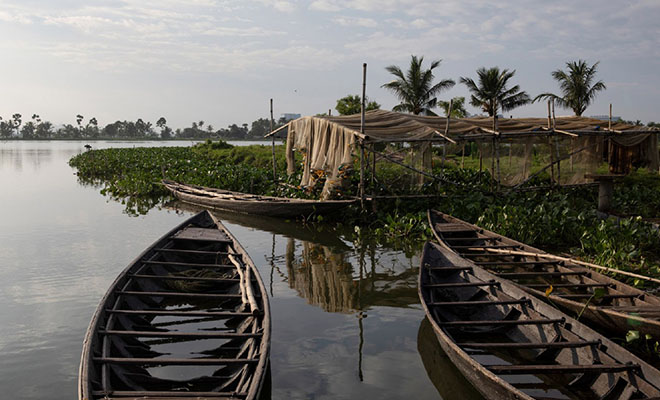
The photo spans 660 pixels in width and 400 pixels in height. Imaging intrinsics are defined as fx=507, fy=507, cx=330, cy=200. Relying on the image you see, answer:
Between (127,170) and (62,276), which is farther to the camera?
(127,170)

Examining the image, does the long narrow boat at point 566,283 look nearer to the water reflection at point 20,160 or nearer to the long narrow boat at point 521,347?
the long narrow boat at point 521,347

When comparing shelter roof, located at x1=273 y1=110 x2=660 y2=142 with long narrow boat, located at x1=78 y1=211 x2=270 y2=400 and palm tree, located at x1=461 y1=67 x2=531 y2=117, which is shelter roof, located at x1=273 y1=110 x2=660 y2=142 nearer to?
long narrow boat, located at x1=78 y1=211 x2=270 y2=400

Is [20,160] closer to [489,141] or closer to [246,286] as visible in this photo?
[489,141]

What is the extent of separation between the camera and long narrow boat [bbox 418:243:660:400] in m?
3.68

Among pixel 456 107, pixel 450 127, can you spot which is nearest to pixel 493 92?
pixel 456 107

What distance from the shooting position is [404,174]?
40.7 feet

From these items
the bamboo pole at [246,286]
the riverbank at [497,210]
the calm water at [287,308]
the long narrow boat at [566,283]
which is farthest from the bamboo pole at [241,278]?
the riverbank at [497,210]

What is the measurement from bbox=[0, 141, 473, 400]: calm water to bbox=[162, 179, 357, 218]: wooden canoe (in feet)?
1.40

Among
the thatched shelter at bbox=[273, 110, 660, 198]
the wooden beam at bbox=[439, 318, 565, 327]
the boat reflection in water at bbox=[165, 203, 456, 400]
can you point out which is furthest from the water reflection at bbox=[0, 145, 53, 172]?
the wooden beam at bbox=[439, 318, 565, 327]

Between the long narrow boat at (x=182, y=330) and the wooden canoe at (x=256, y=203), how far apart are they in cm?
353

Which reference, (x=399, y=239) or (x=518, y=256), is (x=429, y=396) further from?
(x=399, y=239)

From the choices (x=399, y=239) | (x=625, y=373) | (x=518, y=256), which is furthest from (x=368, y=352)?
(x=399, y=239)

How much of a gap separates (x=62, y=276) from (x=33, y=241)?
324 centimetres

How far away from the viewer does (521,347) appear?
4230 mm
